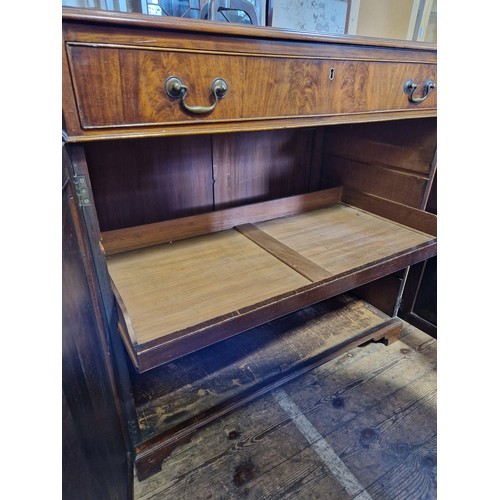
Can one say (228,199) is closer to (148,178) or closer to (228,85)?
(148,178)

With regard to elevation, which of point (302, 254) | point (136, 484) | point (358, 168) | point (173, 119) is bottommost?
point (136, 484)

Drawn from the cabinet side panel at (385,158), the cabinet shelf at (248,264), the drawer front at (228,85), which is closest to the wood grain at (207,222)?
the cabinet shelf at (248,264)

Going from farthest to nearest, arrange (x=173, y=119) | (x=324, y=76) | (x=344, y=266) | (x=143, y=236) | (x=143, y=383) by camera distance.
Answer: (x=143, y=383), (x=143, y=236), (x=344, y=266), (x=324, y=76), (x=173, y=119)

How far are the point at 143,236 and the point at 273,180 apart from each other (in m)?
0.55

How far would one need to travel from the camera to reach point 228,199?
3.76 feet

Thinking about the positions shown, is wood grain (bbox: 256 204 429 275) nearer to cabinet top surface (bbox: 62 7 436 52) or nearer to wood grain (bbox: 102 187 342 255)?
wood grain (bbox: 102 187 342 255)

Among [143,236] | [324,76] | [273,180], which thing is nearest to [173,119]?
[324,76]

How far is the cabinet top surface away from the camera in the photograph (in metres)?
0.42

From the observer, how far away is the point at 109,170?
3.02ft

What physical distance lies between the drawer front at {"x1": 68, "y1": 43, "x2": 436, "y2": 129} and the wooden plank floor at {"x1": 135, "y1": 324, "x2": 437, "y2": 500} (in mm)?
858

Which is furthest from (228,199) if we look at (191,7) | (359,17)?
(359,17)

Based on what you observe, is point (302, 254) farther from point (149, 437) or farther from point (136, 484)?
point (136, 484)

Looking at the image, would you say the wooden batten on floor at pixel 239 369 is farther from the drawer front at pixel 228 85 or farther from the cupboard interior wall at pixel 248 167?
the drawer front at pixel 228 85

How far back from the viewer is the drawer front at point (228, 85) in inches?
18.1
